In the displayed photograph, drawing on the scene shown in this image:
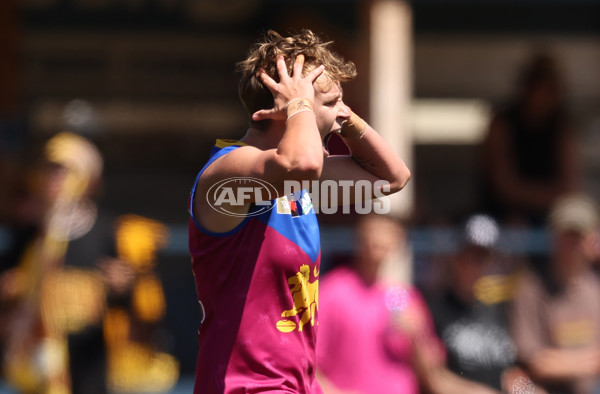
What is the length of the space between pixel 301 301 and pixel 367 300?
301cm

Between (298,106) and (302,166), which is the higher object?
(298,106)

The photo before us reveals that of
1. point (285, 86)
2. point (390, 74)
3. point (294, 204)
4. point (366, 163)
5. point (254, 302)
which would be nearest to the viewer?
point (285, 86)

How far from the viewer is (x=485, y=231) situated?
6695 mm

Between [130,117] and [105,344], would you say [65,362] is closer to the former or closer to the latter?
[105,344]

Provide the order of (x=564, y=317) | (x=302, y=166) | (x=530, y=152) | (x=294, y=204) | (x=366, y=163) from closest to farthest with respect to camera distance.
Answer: (x=302, y=166) → (x=294, y=204) → (x=366, y=163) → (x=564, y=317) → (x=530, y=152)

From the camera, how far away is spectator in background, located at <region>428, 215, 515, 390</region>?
6305 millimetres

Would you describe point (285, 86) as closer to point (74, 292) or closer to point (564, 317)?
point (74, 292)

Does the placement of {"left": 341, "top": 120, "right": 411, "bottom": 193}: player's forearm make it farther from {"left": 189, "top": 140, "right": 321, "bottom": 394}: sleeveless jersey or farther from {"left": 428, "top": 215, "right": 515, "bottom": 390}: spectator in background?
{"left": 428, "top": 215, "right": 515, "bottom": 390}: spectator in background

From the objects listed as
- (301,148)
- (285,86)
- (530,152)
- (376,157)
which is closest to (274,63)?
(285,86)

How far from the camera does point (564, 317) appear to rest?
22.1 ft

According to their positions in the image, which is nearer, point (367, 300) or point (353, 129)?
point (353, 129)

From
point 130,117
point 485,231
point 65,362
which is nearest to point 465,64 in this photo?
point 130,117

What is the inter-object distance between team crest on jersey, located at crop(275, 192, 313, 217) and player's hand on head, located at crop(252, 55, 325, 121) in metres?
0.29

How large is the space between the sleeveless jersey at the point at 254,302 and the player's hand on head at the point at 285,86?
195mm
